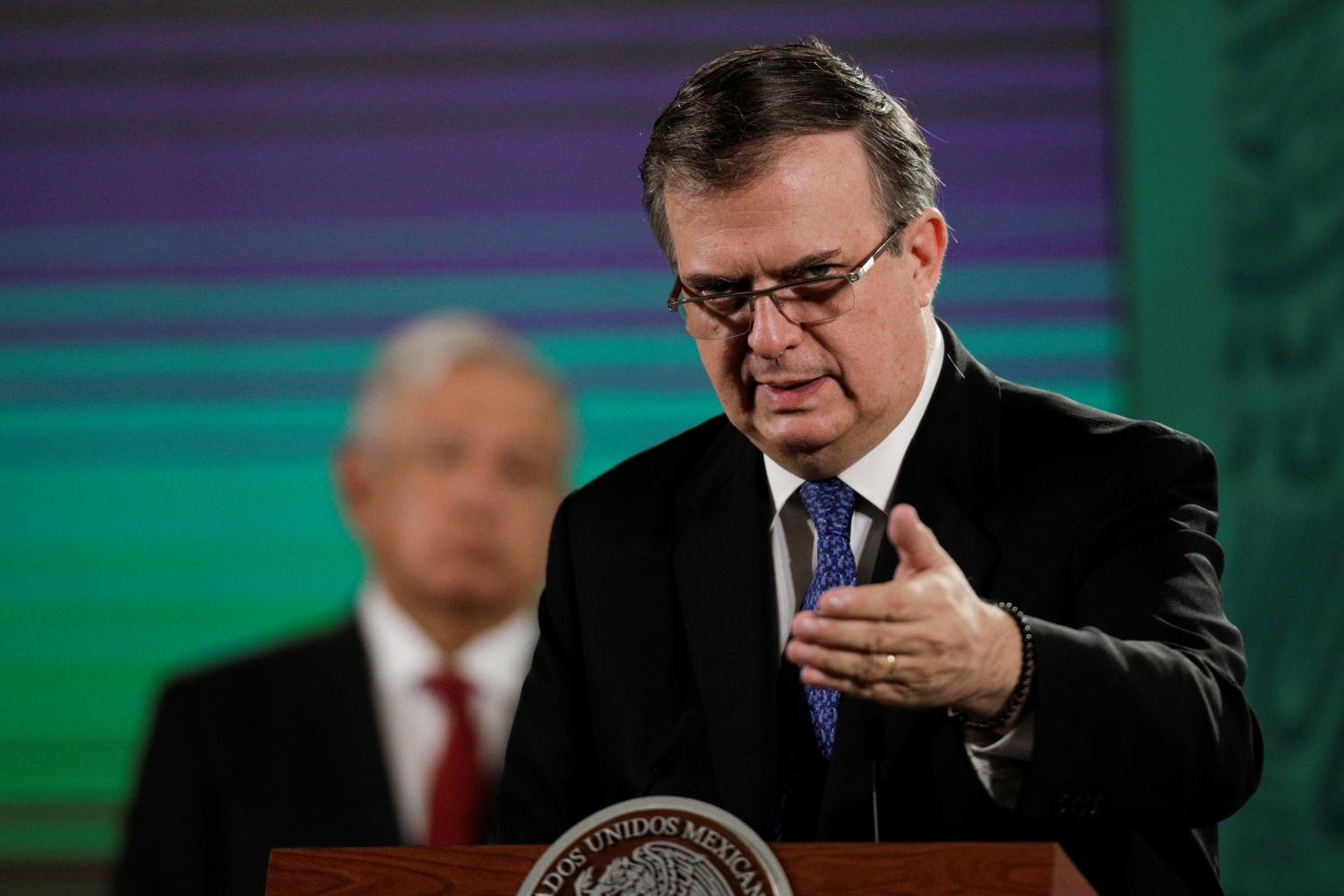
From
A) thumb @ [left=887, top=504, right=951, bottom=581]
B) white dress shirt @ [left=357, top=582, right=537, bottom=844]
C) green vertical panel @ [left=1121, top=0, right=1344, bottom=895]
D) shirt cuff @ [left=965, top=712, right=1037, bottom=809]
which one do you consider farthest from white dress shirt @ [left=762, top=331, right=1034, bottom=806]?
green vertical panel @ [left=1121, top=0, right=1344, bottom=895]

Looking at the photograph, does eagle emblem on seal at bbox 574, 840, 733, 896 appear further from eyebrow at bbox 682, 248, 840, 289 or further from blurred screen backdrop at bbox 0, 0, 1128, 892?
blurred screen backdrop at bbox 0, 0, 1128, 892

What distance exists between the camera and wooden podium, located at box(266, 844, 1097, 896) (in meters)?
1.25

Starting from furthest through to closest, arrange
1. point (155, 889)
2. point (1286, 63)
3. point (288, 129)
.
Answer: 1. point (288, 129)
2. point (1286, 63)
3. point (155, 889)

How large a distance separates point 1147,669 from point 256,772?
2240mm

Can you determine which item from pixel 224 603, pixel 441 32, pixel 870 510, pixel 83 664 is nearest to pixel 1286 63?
pixel 441 32

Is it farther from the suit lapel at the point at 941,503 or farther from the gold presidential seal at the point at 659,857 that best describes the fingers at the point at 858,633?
the suit lapel at the point at 941,503

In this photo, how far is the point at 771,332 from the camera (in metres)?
1.80

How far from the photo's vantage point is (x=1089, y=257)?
346cm

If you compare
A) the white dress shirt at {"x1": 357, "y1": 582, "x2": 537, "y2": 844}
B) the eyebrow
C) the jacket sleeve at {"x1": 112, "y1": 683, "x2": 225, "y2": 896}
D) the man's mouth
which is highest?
the eyebrow

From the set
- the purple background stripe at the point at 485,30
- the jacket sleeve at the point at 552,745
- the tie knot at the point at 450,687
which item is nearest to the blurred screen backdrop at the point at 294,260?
the purple background stripe at the point at 485,30

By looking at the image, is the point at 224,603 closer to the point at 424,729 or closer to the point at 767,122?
the point at 424,729

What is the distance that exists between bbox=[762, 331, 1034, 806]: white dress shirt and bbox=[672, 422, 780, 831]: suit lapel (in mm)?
22

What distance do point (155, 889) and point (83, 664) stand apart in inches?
21.1

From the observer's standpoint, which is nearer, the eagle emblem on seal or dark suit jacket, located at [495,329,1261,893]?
the eagle emblem on seal
